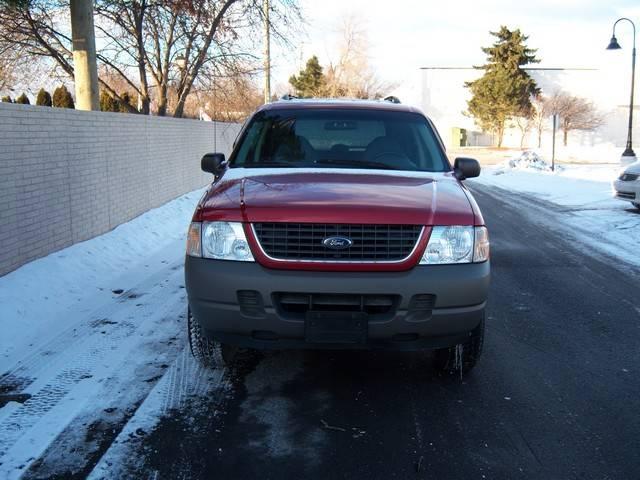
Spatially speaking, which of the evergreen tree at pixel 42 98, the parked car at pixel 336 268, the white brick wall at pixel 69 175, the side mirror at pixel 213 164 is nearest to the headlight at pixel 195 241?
the parked car at pixel 336 268

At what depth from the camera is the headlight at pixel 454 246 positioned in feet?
12.4

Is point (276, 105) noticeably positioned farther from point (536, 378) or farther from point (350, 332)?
point (536, 378)

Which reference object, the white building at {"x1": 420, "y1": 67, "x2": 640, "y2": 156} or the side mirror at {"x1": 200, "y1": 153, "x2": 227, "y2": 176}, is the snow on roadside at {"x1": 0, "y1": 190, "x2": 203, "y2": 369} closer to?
the side mirror at {"x1": 200, "y1": 153, "x2": 227, "y2": 176}

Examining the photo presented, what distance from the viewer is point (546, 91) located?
61.6 metres

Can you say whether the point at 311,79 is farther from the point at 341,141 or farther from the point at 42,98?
the point at 341,141

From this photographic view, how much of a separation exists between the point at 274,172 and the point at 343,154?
758mm

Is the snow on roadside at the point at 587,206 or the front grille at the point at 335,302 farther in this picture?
the snow on roadside at the point at 587,206

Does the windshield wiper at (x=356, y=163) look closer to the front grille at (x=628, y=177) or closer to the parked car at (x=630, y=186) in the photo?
the parked car at (x=630, y=186)

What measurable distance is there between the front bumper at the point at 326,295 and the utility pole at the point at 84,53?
367 inches

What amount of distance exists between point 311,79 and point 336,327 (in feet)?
200

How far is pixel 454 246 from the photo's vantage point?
382cm

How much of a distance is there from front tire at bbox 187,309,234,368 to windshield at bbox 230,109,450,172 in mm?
1354

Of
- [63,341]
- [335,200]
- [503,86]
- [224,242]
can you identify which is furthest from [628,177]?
[503,86]

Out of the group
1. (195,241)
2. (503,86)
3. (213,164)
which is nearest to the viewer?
(195,241)
